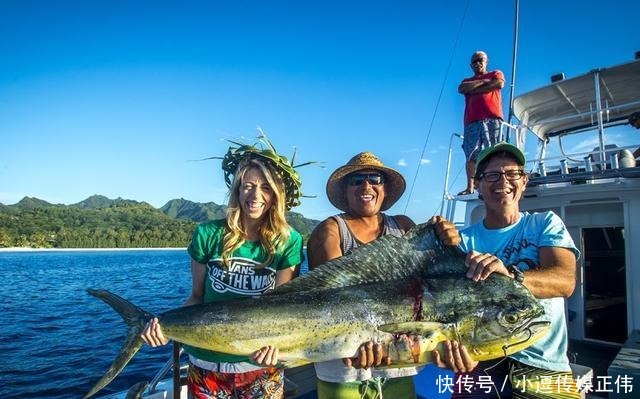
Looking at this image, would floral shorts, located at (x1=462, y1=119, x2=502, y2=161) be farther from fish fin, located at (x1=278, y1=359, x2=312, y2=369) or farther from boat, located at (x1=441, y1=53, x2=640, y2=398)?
fish fin, located at (x1=278, y1=359, x2=312, y2=369)

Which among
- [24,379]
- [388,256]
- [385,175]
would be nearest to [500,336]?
[388,256]

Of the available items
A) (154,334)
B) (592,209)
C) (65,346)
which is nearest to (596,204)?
(592,209)

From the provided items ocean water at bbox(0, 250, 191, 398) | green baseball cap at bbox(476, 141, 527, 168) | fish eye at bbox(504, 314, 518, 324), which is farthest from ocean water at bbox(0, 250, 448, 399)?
green baseball cap at bbox(476, 141, 527, 168)

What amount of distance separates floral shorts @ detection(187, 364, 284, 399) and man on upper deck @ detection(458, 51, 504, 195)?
5.07 m

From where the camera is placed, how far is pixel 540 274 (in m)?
2.21

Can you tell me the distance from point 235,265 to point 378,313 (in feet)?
3.31

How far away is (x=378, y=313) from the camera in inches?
90.1

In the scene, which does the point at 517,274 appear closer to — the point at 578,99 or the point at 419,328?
the point at 419,328

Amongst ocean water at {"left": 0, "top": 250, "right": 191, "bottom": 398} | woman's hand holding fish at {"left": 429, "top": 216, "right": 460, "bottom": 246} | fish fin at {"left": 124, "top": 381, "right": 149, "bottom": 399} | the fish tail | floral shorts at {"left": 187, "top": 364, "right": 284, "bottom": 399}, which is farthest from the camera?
ocean water at {"left": 0, "top": 250, "right": 191, "bottom": 398}

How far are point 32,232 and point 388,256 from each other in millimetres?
141669

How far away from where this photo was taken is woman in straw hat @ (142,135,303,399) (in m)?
2.63

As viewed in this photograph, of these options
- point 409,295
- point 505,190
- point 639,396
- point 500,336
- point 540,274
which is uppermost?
point 505,190

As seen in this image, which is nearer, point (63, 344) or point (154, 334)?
point (154, 334)

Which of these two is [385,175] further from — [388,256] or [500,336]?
[500,336]
